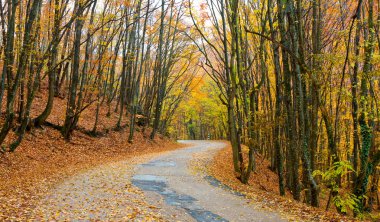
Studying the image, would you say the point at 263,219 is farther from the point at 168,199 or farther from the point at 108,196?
the point at 108,196

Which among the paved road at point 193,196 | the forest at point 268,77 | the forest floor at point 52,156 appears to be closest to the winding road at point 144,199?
the paved road at point 193,196

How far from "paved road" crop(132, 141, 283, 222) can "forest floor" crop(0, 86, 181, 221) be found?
1070 mm

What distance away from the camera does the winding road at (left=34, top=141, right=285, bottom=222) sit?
708 cm

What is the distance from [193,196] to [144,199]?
1.47m

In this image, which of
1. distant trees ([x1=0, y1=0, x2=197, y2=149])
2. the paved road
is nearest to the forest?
distant trees ([x1=0, y1=0, x2=197, y2=149])

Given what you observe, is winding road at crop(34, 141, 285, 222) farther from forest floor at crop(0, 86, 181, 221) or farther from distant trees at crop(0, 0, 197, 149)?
distant trees at crop(0, 0, 197, 149)

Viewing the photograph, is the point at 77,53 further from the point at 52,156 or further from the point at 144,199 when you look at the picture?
the point at 144,199

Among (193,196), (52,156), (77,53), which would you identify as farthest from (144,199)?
(77,53)

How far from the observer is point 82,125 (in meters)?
20.1

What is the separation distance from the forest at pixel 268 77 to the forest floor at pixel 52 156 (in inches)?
17.2

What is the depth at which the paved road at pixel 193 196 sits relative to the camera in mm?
7396

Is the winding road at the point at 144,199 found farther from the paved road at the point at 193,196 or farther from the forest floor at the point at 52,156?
the forest floor at the point at 52,156

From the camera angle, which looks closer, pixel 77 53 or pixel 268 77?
pixel 77 53

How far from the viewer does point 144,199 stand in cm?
852
